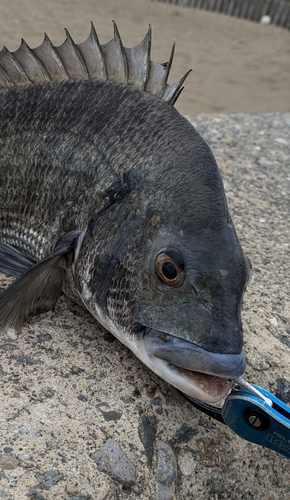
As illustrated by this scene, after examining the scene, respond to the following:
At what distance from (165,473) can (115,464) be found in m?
0.20

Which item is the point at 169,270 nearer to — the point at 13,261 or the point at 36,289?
the point at 36,289

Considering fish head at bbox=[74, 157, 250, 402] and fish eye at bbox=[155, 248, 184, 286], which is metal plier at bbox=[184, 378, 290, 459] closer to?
fish head at bbox=[74, 157, 250, 402]

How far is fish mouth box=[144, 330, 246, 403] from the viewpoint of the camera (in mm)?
1978

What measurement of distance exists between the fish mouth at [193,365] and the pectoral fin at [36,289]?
61 centimetres

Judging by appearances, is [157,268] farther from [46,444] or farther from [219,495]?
[219,495]

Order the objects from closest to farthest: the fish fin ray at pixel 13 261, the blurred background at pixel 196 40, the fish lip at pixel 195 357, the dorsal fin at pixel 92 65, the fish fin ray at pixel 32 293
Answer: the fish lip at pixel 195 357, the fish fin ray at pixel 32 293, the dorsal fin at pixel 92 65, the fish fin ray at pixel 13 261, the blurred background at pixel 196 40

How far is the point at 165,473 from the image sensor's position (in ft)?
7.36

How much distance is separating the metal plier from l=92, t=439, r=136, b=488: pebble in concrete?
374 millimetres

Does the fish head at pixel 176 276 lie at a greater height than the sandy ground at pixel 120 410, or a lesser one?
greater

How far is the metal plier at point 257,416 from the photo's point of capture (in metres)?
2.14

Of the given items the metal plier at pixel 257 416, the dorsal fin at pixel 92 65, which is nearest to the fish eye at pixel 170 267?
the metal plier at pixel 257 416

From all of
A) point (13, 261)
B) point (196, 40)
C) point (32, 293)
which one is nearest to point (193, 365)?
point (32, 293)

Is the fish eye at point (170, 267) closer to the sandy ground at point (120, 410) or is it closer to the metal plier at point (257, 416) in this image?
the metal plier at point (257, 416)

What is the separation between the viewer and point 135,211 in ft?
7.77
